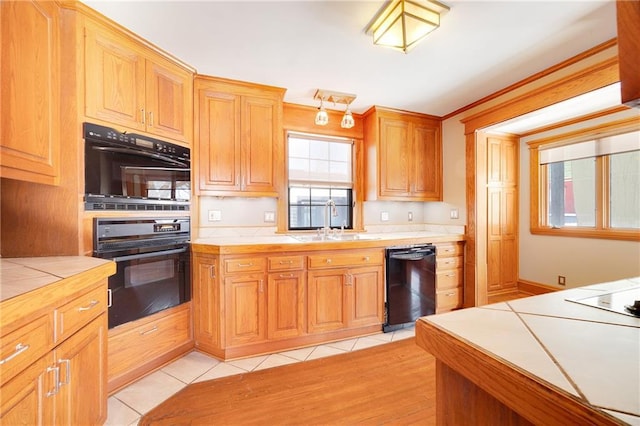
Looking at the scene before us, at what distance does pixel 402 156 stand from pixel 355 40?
169 cm

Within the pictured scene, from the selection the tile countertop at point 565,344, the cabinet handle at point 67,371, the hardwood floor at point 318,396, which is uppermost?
the tile countertop at point 565,344

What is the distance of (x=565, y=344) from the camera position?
22.9 inches

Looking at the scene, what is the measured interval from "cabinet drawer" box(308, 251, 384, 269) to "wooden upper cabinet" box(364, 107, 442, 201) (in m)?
0.86

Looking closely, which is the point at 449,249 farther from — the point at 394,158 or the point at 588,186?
the point at 588,186

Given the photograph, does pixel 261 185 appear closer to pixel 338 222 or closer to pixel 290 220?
pixel 290 220

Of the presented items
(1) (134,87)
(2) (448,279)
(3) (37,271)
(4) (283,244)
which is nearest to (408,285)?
(2) (448,279)

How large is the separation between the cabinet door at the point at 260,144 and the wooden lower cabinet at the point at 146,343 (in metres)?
1.30

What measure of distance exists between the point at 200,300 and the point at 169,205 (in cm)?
86

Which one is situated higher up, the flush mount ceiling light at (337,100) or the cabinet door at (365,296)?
the flush mount ceiling light at (337,100)

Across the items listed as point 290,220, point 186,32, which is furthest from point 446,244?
point 186,32

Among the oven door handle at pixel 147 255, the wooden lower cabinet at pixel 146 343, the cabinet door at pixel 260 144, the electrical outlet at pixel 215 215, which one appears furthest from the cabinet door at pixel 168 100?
the wooden lower cabinet at pixel 146 343

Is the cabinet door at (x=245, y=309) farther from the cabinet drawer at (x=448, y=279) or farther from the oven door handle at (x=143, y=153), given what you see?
the cabinet drawer at (x=448, y=279)

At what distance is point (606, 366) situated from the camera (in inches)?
19.2

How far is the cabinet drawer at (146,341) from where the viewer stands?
178 centimetres
